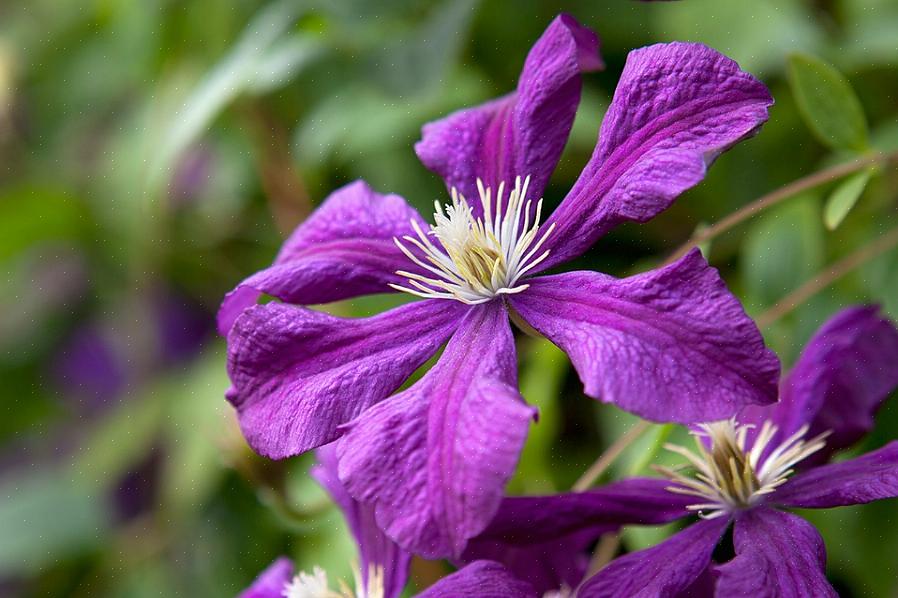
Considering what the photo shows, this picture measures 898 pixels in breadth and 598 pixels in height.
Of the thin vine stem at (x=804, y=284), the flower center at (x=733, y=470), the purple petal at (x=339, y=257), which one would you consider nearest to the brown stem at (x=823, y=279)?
the thin vine stem at (x=804, y=284)

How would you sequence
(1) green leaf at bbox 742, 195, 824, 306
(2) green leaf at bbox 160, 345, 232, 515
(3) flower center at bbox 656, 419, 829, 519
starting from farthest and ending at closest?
1. (2) green leaf at bbox 160, 345, 232, 515
2. (1) green leaf at bbox 742, 195, 824, 306
3. (3) flower center at bbox 656, 419, 829, 519

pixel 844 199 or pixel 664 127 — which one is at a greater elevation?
pixel 664 127

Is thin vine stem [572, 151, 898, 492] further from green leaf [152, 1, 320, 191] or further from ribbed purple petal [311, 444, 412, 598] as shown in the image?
green leaf [152, 1, 320, 191]

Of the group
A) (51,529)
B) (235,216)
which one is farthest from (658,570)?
(51,529)

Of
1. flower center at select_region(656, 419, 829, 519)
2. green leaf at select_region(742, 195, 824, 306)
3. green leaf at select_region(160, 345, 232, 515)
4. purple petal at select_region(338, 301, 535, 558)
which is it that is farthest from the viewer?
green leaf at select_region(160, 345, 232, 515)

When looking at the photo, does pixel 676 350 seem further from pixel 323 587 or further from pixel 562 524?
pixel 323 587

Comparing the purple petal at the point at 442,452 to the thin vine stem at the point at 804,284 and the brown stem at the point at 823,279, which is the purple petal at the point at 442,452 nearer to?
the thin vine stem at the point at 804,284

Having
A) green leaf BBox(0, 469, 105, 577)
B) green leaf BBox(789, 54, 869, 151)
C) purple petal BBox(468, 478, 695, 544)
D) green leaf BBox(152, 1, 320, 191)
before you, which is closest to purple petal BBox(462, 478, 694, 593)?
purple petal BBox(468, 478, 695, 544)
